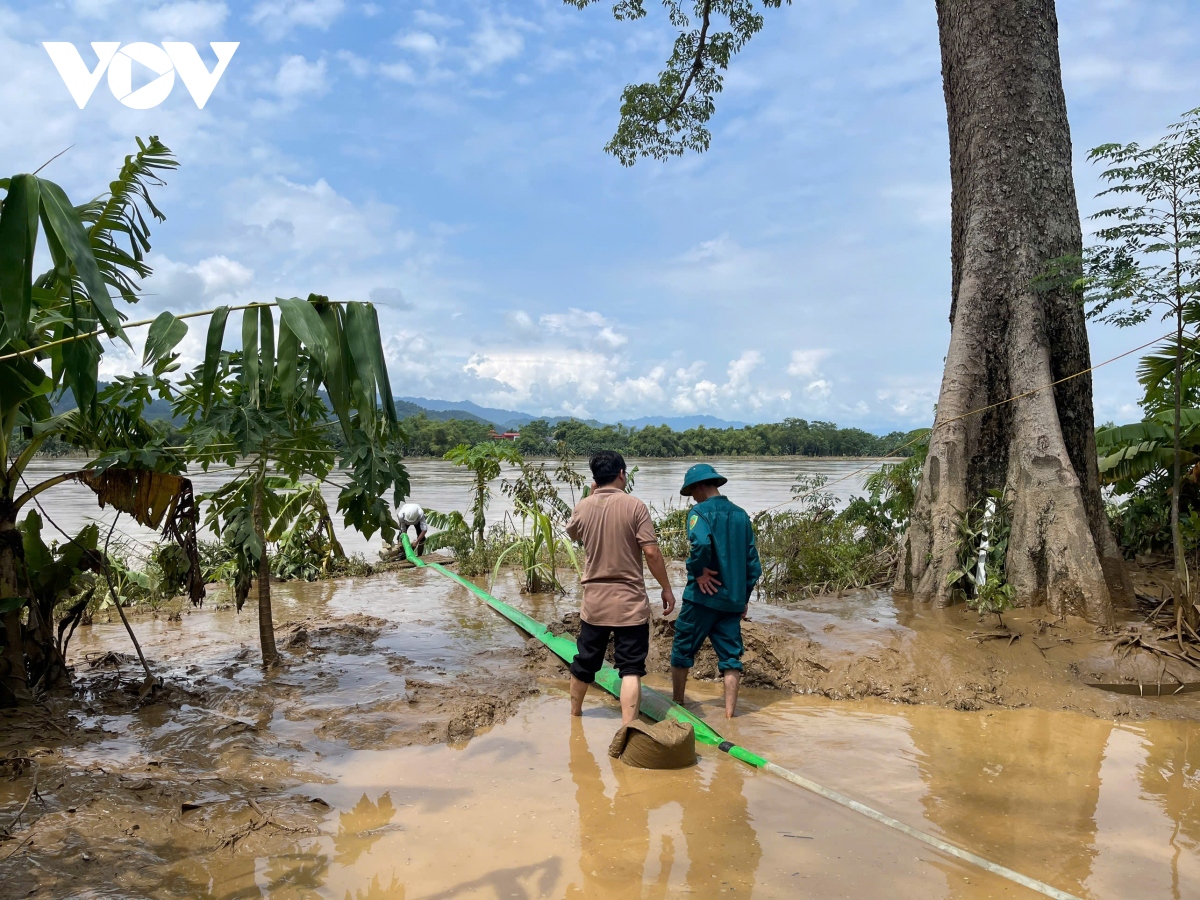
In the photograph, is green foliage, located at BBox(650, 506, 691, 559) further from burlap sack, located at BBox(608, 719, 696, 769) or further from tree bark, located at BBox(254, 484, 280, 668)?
burlap sack, located at BBox(608, 719, 696, 769)

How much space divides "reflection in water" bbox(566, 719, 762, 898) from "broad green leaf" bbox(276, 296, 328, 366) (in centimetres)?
239

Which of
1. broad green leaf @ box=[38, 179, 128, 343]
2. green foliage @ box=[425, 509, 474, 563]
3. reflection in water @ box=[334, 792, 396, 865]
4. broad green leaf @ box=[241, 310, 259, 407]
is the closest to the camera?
broad green leaf @ box=[38, 179, 128, 343]

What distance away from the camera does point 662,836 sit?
3750 mm

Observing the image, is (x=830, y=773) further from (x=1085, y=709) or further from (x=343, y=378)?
(x=343, y=378)

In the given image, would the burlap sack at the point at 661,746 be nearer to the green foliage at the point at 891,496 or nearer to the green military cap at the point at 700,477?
the green military cap at the point at 700,477

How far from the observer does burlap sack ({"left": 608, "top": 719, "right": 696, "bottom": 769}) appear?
14.7ft

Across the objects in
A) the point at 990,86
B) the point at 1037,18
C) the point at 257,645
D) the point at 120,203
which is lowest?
the point at 257,645

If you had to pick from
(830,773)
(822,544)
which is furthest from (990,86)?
(830,773)

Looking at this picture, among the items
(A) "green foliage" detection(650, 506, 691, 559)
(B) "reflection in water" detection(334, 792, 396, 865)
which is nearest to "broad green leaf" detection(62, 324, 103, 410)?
(B) "reflection in water" detection(334, 792, 396, 865)

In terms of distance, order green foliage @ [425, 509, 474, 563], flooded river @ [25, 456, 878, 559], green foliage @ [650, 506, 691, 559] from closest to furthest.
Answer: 1. green foliage @ [425, 509, 474, 563]
2. green foliage @ [650, 506, 691, 559]
3. flooded river @ [25, 456, 878, 559]

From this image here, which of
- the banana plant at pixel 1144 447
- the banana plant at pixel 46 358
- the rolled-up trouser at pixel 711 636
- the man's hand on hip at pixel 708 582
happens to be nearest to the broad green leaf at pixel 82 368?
the banana plant at pixel 46 358

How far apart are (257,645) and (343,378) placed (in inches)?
212

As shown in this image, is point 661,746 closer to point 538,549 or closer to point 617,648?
point 617,648

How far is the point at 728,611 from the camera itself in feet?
17.8
